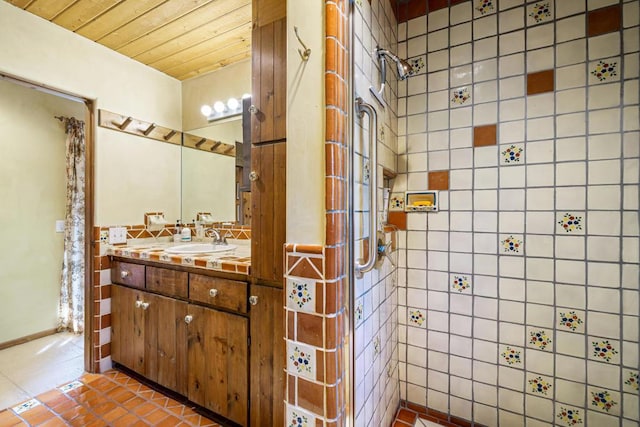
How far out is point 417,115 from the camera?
147 cm

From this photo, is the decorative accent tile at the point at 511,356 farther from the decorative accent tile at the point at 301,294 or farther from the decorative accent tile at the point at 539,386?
the decorative accent tile at the point at 301,294


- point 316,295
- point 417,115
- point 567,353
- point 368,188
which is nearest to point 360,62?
point 368,188

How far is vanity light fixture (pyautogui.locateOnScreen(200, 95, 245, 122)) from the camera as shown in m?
2.10

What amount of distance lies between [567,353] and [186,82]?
3.09 m

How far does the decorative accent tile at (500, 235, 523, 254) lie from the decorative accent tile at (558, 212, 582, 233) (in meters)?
0.17

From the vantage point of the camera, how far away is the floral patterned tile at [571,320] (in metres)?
1.17

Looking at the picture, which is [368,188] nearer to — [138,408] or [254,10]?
[254,10]

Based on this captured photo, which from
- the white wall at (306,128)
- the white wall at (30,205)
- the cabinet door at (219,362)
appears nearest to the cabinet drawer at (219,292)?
the cabinet door at (219,362)

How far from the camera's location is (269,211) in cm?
117

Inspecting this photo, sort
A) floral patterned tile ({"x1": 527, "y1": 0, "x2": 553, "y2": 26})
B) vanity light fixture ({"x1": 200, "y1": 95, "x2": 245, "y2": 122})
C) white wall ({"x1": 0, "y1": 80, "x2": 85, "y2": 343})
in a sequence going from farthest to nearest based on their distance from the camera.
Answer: white wall ({"x1": 0, "y1": 80, "x2": 85, "y2": 343})
vanity light fixture ({"x1": 200, "y1": 95, "x2": 245, "y2": 122})
floral patterned tile ({"x1": 527, "y1": 0, "x2": 553, "y2": 26})

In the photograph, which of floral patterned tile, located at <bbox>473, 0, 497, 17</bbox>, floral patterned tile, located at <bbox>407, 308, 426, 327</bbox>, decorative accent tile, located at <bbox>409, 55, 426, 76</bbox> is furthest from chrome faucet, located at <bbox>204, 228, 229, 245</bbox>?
floral patterned tile, located at <bbox>473, 0, 497, 17</bbox>

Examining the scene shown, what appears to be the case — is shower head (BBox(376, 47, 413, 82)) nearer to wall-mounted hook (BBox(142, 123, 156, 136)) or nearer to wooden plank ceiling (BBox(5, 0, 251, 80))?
wooden plank ceiling (BBox(5, 0, 251, 80))

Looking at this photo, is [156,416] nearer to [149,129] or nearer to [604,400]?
[149,129]

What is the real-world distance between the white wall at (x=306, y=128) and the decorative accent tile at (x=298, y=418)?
559 millimetres
